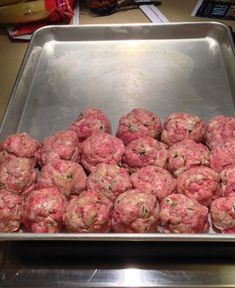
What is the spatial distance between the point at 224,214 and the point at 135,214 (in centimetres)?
31

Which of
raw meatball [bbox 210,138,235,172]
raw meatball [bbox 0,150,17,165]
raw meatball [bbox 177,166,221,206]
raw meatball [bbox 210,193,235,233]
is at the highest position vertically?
raw meatball [bbox 0,150,17,165]

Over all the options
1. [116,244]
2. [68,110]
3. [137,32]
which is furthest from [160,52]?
[116,244]

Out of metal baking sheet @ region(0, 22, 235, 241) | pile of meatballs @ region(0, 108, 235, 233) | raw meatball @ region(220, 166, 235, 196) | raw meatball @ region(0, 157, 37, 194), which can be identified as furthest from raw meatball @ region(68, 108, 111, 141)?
raw meatball @ region(220, 166, 235, 196)

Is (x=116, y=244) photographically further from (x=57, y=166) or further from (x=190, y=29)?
(x=190, y=29)

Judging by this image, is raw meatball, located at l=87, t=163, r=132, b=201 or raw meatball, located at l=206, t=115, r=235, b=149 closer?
raw meatball, located at l=87, t=163, r=132, b=201

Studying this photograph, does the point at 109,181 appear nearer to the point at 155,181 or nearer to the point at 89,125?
the point at 155,181

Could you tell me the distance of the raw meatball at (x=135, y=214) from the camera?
4.28 ft

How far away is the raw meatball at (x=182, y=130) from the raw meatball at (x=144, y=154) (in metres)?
0.10

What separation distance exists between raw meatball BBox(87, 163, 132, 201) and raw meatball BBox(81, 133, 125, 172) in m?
0.07

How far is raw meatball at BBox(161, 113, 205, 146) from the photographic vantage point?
1637mm

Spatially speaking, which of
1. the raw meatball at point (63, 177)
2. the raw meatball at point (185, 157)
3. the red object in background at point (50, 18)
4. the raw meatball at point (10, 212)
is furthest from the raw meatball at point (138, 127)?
the red object in background at point (50, 18)

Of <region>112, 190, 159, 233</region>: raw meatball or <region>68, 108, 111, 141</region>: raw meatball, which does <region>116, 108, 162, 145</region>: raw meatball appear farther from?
<region>112, 190, 159, 233</region>: raw meatball

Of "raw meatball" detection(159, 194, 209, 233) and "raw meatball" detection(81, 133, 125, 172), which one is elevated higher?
"raw meatball" detection(81, 133, 125, 172)

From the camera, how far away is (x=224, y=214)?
1.34 metres
